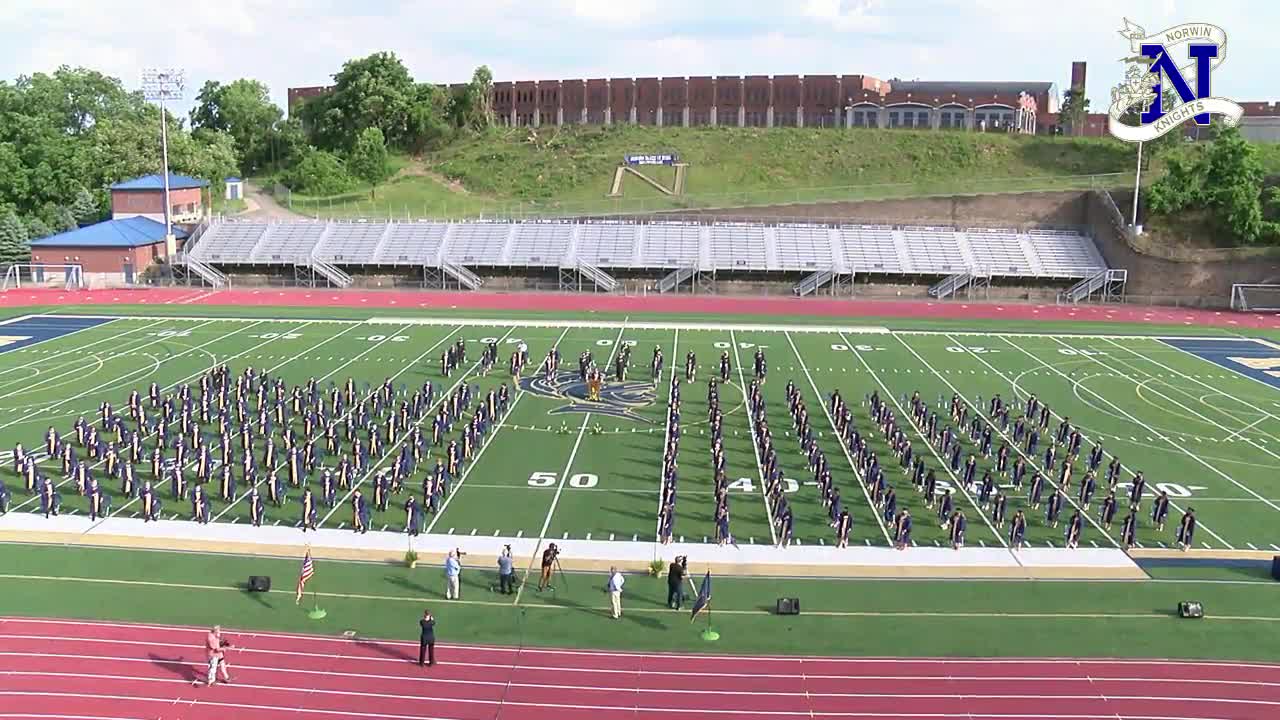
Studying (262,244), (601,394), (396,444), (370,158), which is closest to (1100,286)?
(601,394)

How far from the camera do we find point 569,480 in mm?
19891

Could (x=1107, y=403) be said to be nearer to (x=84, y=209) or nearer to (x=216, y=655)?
(x=216, y=655)

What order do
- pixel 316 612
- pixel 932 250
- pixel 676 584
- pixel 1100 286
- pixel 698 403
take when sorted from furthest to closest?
pixel 932 250
pixel 1100 286
pixel 698 403
pixel 676 584
pixel 316 612

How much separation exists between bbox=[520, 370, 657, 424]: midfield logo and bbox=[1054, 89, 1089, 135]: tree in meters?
61.0

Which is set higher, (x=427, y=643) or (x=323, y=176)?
(x=323, y=176)

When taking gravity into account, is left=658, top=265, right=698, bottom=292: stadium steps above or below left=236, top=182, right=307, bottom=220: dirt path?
below

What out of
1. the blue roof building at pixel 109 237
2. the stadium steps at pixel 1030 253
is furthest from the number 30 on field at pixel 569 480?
the blue roof building at pixel 109 237

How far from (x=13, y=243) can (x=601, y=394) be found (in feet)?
120

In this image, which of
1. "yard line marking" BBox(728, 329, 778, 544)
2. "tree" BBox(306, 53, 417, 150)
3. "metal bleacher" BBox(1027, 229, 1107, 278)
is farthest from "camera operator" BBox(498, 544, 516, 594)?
"tree" BBox(306, 53, 417, 150)

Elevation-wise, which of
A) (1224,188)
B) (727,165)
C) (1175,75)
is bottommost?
(1224,188)

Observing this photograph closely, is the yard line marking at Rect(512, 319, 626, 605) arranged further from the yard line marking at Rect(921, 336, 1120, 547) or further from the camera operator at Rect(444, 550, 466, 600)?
the yard line marking at Rect(921, 336, 1120, 547)

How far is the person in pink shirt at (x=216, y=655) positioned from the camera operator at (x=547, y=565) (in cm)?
419

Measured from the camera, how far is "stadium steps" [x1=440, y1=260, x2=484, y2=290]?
48.6 m

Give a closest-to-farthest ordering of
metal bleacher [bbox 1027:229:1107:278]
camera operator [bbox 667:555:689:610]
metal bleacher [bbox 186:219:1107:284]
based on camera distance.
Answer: camera operator [bbox 667:555:689:610] < metal bleacher [bbox 1027:229:1107:278] < metal bleacher [bbox 186:219:1107:284]
